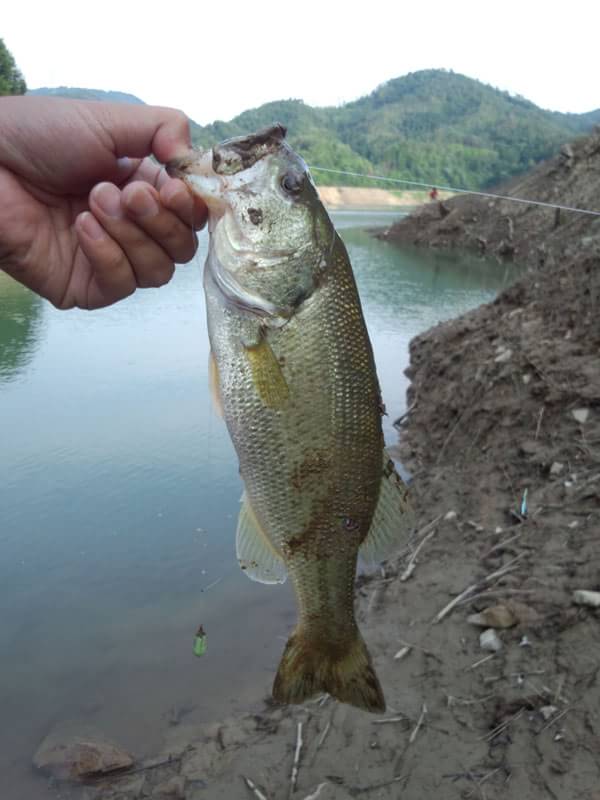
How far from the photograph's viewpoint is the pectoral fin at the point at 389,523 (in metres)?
2.26

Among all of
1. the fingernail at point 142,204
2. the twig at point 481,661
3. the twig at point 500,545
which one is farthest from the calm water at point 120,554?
the fingernail at point 142,204

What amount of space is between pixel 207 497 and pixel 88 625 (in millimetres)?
2151

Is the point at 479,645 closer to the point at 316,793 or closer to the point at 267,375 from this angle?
the point at 316,793

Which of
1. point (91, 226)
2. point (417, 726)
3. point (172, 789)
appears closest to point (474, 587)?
point (417, 726)

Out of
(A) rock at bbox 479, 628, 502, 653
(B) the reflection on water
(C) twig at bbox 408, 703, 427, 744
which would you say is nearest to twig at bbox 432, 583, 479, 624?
(A) rock at bbox 479, 628, 502, 653

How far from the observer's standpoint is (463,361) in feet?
29.8

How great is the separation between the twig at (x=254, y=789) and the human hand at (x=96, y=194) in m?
2.71

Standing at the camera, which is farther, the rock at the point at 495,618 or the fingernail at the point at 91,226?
the rock at the point at 495,618

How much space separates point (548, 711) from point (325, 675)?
5.36 ft

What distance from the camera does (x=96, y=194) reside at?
2.36m

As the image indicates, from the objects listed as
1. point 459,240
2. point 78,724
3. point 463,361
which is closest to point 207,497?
point 78,724

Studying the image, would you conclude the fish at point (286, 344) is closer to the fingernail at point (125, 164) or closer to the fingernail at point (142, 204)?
the fingernail at point (142, 204)

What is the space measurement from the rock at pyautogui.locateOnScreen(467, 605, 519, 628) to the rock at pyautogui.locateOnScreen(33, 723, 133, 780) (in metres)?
2.44

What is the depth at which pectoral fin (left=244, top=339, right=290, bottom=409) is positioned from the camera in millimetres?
2031
